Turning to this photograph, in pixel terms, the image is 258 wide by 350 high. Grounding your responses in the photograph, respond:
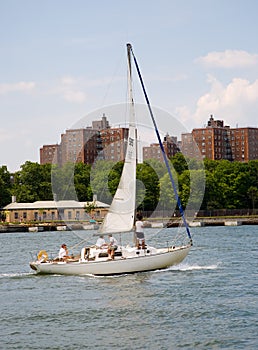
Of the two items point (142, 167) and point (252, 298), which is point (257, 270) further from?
point (142, 167)

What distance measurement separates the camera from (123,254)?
139 ft

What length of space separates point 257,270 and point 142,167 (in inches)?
3935

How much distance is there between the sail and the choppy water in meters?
3.85

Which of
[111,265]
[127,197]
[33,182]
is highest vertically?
[33,182]

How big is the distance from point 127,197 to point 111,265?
5266mm

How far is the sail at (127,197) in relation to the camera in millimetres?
44906

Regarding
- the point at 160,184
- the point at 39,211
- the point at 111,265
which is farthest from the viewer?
the point at 39,211

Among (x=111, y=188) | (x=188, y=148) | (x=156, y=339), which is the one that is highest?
(x=188, y=148)

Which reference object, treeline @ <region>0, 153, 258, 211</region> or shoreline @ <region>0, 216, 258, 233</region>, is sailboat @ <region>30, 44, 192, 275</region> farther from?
treeline @ <region>0, 153, 258, 211</region>

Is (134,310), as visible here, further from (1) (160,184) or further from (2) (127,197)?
(1) (160,184)

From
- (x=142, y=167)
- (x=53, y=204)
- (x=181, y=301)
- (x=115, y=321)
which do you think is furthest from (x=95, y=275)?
(x=53, y=204)

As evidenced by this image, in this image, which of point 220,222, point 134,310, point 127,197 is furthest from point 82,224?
point 134,310

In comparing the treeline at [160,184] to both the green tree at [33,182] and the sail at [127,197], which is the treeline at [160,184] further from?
the sail at [127,197]

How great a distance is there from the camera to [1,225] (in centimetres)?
15062
